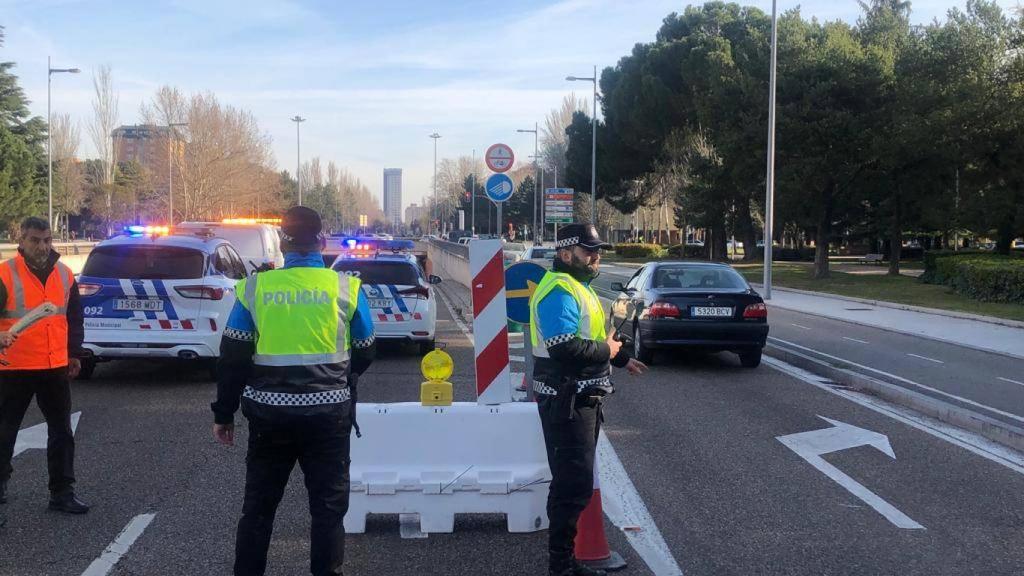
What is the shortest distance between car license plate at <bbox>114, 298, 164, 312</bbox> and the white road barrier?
5.52m

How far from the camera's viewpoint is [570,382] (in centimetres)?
440

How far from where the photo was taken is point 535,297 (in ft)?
15.1

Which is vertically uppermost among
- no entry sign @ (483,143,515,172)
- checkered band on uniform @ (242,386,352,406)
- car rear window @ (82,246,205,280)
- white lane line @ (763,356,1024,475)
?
no entry sign @ (483,143,515,172)

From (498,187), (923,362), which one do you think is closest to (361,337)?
A: (498,187)

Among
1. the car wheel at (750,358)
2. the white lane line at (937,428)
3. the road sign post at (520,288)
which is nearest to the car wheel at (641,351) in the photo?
the car wheel at (750,358)

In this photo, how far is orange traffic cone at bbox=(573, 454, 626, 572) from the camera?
15.5 feet

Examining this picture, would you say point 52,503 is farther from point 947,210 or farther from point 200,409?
point 947,210

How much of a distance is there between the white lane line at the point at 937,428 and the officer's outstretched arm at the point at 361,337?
5.58 m

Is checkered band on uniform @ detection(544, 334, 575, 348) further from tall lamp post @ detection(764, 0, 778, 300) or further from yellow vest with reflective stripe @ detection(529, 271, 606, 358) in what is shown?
tall lamp post @ detection(764, 0, 778, 300)

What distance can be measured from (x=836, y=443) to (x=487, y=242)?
13.1ft

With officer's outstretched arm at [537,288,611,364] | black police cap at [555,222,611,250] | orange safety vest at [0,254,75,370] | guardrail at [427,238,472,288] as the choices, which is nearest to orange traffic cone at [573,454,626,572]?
officer's outstretched arm at [537,288,611,364]

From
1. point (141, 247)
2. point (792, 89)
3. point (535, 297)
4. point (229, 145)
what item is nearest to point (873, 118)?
point (792, 89)

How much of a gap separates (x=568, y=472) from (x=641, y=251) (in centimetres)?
5963

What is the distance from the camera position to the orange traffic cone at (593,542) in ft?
15.5
